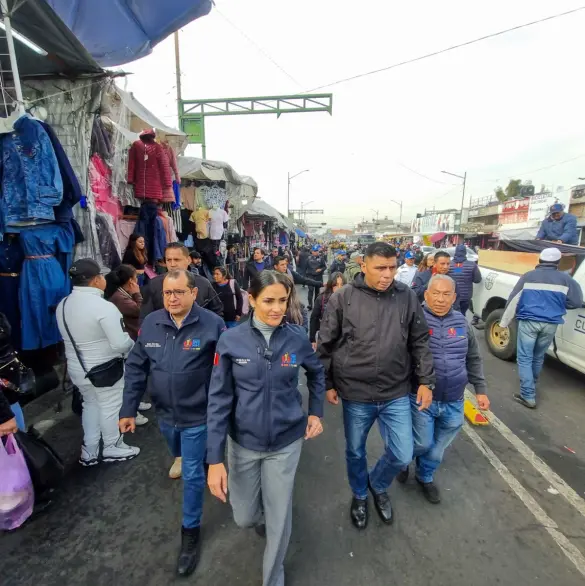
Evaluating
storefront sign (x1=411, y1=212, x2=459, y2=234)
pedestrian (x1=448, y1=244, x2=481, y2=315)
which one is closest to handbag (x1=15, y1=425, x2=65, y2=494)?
pedestrian (x1=448, y1=244, x2=481, y2=315)

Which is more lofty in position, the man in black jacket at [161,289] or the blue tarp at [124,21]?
the blue tarp at [124,21]

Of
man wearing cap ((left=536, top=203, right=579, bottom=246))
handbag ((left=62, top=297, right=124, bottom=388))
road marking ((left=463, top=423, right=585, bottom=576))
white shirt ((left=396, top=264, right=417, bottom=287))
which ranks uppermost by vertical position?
man wearing cap ((left=536, top=203, right=579, bottom=246))

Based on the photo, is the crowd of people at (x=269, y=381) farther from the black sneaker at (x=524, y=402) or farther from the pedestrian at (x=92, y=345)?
the black sneaker at (x=524, y=402)

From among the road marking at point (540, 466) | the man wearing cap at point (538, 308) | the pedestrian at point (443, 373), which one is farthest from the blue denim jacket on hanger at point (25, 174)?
the man wearing cap at point (538, 308)

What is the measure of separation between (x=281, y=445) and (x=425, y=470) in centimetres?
156

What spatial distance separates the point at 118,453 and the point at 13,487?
38.6 inches

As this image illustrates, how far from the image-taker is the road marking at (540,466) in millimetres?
2789

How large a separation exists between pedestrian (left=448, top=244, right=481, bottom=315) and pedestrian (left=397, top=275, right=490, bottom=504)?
13.8ft

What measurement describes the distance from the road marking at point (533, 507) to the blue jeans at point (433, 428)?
2.55 ft

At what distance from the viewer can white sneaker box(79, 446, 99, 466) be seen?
3098 mm

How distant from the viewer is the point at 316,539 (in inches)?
93.0

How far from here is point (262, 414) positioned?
1.85 m

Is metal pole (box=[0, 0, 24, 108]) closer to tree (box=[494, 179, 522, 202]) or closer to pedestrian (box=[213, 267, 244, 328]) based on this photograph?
pedestrian (box=[213, 267, 244, 328])

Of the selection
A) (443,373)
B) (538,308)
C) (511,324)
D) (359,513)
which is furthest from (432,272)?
(359,513)
